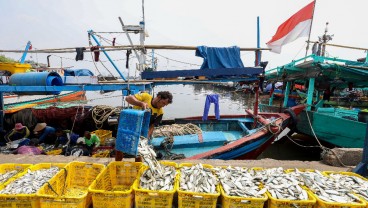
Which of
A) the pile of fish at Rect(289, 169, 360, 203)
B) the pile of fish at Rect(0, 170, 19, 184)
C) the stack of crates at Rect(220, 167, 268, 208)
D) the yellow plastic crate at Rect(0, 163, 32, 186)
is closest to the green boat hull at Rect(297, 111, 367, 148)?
the pile of fish at Rect(289, 169, 360, 203)

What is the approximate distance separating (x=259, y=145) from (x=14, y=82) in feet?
25.4

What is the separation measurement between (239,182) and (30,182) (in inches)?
124

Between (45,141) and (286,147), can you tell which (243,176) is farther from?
(286,147)

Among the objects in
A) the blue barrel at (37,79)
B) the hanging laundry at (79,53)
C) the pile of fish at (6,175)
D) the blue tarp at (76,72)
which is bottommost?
the pile of fish at (6,175)

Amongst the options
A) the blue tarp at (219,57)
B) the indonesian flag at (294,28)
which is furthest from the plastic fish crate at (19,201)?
the indonesian flag at (294,28)

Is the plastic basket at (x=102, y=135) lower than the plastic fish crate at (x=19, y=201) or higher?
lower

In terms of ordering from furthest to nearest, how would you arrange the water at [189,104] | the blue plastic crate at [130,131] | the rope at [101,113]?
the water at [189,104], the rope at [101,113], the blue plastic crate at [130,131]

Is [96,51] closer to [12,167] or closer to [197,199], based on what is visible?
[12,167]

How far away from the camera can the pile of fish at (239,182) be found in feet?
9.78

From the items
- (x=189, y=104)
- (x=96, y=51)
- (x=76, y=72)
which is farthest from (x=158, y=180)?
(x=189, y=104)

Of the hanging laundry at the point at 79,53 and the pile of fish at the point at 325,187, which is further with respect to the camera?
the hanging laundry at the point at 79,53

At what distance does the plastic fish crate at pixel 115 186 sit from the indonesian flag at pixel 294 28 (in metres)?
7.40

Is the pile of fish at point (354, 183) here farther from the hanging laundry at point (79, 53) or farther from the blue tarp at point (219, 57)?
the hanging laundry at point (79, 53)

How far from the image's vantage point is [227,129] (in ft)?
30.9
